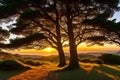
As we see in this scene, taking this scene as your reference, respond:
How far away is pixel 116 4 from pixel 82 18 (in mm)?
4484

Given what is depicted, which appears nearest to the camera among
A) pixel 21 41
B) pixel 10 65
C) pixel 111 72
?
pixel 111 72

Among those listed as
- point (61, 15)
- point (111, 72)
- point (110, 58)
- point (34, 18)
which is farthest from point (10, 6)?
point (110, 58)

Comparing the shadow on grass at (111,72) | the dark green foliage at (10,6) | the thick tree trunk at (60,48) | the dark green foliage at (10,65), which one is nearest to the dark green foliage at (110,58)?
the thick tree trunk at (60,48)

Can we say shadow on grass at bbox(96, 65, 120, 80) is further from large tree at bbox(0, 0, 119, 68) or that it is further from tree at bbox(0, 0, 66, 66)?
tree at bbox(0, 0, 66, 66)

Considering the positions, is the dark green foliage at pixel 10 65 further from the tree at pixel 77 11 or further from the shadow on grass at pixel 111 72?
the shadow on grass at pixel 111 72

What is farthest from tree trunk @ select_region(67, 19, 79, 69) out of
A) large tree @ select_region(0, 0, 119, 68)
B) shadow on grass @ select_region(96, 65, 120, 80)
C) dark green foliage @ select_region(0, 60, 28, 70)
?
dark green foliage @ select_region(0, 60, 28, 70)

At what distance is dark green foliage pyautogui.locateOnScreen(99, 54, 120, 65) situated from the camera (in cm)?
4704

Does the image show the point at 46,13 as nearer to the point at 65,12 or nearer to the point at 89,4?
the point at 65,12

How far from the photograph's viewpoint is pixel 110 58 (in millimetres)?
47688

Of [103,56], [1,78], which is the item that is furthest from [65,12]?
[103,56]

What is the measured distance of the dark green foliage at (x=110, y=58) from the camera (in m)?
47.0

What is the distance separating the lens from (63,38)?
39188 millimetres

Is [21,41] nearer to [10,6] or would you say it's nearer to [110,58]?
[10,6]

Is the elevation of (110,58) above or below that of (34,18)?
below
